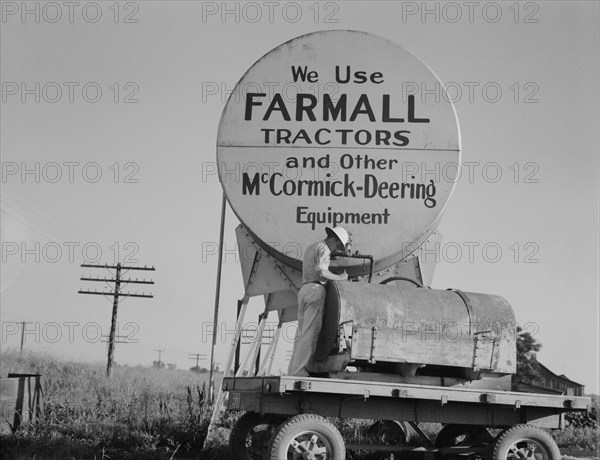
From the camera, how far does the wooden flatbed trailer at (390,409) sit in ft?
27.0

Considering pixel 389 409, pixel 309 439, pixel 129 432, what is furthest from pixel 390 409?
pixel 129 432

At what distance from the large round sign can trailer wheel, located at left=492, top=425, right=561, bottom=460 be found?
3.27 metres

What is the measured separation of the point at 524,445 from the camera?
8938 mm

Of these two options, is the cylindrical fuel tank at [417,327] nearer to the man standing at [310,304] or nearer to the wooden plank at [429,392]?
the man standing at [310,304]

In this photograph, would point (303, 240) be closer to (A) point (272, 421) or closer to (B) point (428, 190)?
(B) point (428, 190)

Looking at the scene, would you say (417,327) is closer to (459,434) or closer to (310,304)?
(310,304)

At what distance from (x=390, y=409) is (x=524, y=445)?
141cm

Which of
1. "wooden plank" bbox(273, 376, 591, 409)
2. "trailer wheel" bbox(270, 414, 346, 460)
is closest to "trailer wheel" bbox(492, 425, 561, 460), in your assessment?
"wooden plank" bbox(273, 376, 591, 409)

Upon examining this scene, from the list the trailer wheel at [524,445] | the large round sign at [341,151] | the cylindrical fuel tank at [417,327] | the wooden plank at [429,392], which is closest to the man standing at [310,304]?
the cylindrical fuel tank at [417,327]

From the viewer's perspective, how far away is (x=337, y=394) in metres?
8.66

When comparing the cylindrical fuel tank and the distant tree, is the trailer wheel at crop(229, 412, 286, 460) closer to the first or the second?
the cylindrical fuel tank

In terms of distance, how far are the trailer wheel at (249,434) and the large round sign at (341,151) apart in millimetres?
2289

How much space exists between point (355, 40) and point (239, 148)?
2.16m

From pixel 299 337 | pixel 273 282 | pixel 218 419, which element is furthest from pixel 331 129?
pixel 218 419
